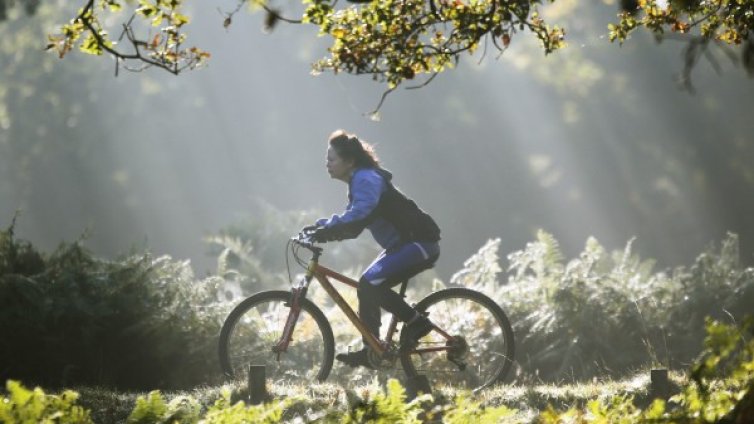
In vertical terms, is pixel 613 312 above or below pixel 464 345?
above

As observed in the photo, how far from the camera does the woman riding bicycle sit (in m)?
7.43

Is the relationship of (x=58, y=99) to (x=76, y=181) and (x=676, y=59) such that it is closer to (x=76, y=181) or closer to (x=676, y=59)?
(x=76, y=181)

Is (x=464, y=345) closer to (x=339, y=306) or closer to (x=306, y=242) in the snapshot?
(x=339, y=306)

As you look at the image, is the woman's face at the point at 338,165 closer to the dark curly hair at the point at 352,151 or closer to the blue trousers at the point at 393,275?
the dark curly hair at the point at 352,151

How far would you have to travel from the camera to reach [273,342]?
8391 millimetres

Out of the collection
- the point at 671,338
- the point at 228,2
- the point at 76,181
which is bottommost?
the point at 671,338

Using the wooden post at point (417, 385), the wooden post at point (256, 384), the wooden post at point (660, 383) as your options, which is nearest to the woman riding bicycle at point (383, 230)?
the wooden post at point (417, 385)

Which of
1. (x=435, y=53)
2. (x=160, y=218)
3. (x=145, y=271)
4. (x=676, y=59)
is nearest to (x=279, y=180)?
(x=160, y=218)

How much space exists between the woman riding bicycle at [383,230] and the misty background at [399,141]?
2532cm

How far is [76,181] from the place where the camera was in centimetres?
4625

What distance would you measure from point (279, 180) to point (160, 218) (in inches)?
245

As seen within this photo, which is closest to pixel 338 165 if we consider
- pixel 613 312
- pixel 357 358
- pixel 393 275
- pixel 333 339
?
pixel 393 275

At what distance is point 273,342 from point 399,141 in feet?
111

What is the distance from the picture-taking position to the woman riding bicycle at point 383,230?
7.43 meters
